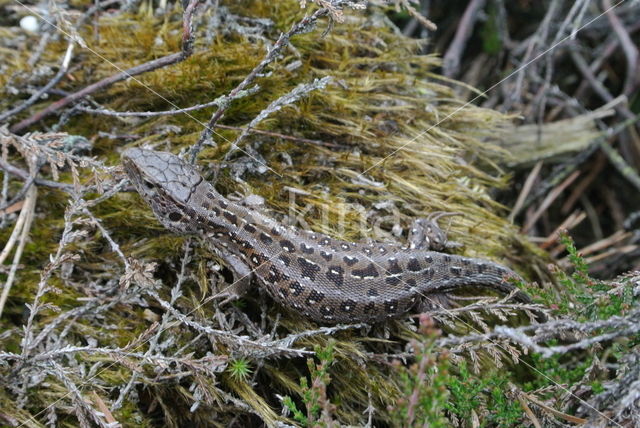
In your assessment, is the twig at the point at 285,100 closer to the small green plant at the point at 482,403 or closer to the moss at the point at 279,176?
the moss at the point at 279,176

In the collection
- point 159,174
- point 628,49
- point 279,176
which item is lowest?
point 159,174

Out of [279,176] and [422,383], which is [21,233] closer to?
[279,176]

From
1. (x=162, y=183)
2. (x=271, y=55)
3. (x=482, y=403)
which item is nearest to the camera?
(x=482, y=403)

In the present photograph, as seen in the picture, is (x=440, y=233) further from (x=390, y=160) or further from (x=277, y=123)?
(x=277, y=123)

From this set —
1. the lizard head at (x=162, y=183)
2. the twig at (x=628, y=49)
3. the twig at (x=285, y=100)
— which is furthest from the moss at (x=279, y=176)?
the twig at (x=628, y=49)

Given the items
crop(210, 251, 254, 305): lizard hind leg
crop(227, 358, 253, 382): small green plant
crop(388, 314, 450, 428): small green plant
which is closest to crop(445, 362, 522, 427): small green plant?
crop(388, 314, 450, 428): small green plant

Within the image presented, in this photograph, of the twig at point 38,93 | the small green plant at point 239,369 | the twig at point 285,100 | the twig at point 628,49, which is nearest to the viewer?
the small green plant at point 239,369

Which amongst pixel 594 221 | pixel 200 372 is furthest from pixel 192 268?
pixel 594 221

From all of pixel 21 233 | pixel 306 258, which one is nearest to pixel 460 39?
pixel 306 258
